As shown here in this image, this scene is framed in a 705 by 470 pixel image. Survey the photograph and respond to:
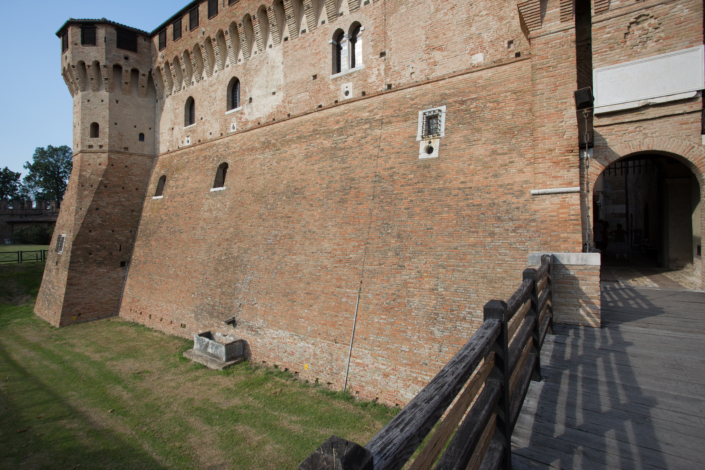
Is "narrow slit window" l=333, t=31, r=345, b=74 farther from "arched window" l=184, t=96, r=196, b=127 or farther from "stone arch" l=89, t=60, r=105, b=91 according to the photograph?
"stone arch" l=89, t=60, r=105, b=91

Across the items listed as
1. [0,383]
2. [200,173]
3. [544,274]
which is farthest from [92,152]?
[544,274]

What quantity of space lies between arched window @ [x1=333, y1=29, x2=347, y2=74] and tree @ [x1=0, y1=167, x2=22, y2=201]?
54.1 meters

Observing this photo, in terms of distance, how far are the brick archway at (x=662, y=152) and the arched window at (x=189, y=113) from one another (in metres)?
15.2

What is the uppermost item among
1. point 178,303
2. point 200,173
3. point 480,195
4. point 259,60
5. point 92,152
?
point 259,60

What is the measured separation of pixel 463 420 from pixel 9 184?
205 ft

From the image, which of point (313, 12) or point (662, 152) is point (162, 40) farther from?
point (662, 152)

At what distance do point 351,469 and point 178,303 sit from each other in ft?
42.4

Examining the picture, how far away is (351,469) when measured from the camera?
36.7 inches

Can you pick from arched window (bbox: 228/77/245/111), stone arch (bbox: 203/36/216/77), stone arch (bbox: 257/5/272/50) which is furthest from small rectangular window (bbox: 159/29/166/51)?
A: stone arch (bbox: 257/5/272/50)

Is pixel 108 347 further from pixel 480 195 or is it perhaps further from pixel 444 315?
pixel 480 195

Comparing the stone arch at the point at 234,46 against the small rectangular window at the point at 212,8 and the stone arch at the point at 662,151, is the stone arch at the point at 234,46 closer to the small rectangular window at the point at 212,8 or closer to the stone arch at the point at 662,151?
the small rectangular window at the point at 212,8

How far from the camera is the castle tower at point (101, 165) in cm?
1436

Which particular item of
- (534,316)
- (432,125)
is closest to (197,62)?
(432,125)

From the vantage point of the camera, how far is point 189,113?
50.2ft
